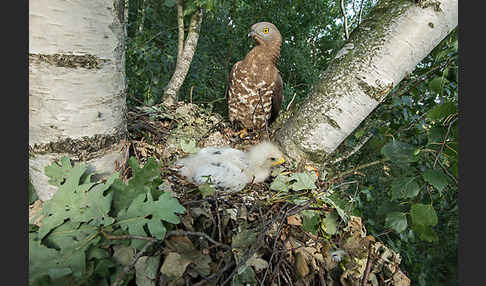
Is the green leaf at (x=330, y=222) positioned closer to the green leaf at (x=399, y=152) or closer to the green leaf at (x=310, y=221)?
the green leaf at (x=310, y=221)

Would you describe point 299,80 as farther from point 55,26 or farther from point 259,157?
point 55,26

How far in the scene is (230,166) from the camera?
99 centimetres

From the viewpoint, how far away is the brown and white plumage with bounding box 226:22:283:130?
1.89 m

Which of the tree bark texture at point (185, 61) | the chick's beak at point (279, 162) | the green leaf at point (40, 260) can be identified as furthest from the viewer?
the tree bark texture at point (185, 61)

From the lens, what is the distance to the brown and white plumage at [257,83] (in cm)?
189

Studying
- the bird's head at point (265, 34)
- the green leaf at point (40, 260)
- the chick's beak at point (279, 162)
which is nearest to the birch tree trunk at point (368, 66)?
the chick's beak at point (279, 162)

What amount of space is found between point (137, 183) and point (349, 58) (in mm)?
717

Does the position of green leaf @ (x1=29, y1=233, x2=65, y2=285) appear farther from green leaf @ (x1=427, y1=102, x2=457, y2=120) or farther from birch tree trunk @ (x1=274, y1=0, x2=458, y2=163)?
green leaf @ (x1=427, y1=102, x2=457, y2=120)

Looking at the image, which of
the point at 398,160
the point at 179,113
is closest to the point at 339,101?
the point at 398,160

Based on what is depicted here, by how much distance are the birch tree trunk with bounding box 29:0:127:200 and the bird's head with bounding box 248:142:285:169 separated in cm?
51

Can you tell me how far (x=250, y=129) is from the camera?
203 centimetres

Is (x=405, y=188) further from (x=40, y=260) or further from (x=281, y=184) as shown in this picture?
(x=40, y=260)

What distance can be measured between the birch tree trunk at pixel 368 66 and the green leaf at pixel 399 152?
183 millimetres

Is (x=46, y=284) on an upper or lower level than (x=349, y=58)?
lower
